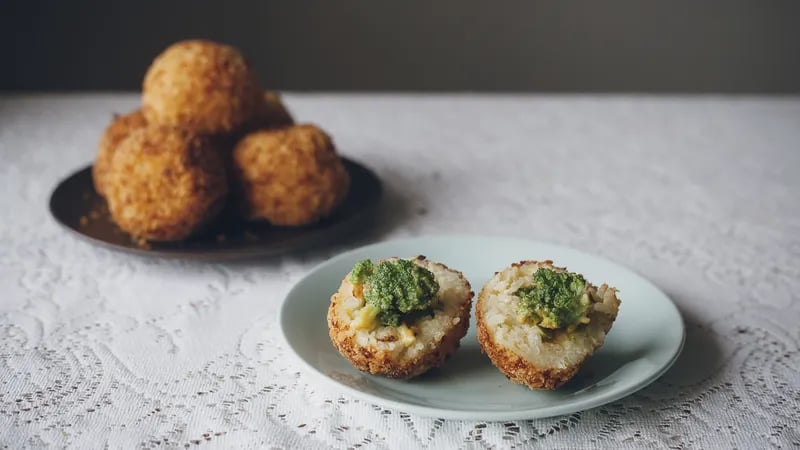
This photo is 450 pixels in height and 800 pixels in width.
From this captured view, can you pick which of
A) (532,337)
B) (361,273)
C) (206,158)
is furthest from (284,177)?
(532,337)

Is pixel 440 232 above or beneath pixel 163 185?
beneath

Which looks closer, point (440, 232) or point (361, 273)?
point (361, 273)

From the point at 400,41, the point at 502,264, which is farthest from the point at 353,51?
the point at 502,264

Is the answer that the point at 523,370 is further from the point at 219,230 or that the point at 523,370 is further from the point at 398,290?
the point at 219,230

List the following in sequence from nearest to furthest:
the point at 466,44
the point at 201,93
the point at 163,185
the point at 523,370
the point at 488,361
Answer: the point at 523,370 → the point at 488,361 → the point at 163,185 → the point at 201,93 → the point at 466,44

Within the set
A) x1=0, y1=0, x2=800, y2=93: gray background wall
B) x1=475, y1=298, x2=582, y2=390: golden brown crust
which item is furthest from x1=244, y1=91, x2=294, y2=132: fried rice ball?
x1=0, y1=0, x2=800, y2=93: gray background wall

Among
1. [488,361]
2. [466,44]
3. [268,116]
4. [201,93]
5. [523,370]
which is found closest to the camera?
[523,370]
